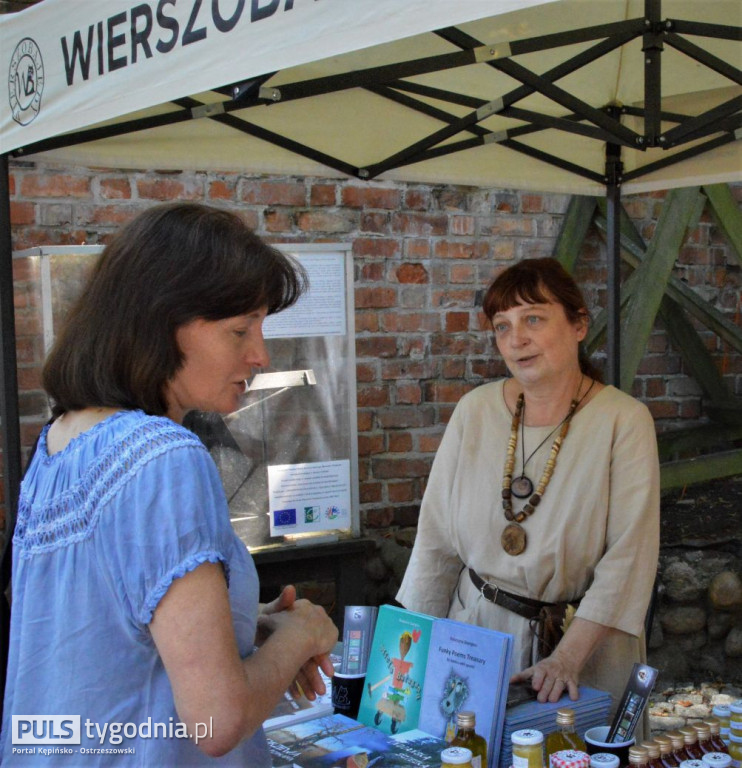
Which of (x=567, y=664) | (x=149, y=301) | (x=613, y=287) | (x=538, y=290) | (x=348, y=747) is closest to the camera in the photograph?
(x=149, y=301)

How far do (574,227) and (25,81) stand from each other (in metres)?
2.69

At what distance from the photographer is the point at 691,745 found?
1415 mm

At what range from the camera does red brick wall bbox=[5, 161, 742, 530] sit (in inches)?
140

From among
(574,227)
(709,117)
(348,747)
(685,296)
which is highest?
(709,117)

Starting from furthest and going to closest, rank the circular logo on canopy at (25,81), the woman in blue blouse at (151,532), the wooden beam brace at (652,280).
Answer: the wooden beam brace at (652,280)
the circular logo on canopy at (25,81)
the woman in blue blouse at (151,532)

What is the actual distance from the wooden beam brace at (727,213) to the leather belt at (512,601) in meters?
2.57

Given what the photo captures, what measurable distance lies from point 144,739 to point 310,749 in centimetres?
55

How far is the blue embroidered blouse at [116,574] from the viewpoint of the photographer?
1016mm

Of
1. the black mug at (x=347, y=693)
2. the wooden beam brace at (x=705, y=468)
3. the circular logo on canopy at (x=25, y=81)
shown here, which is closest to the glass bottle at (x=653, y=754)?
the black mug at (x=347, y=693)

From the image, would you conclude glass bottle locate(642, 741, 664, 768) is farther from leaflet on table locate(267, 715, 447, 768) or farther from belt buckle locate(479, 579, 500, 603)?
belt buckle locate(479, 579, 500, 603)

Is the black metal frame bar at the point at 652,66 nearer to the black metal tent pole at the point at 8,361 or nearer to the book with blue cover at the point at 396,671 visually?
the book with blue cover at the point at 396,671

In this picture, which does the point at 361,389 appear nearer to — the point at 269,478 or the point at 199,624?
the point at 269,478

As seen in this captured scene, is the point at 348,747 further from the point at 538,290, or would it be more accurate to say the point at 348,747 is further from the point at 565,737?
the point at 538,290

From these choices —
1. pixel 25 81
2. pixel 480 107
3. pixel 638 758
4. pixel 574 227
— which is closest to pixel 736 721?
pixel 638 758
